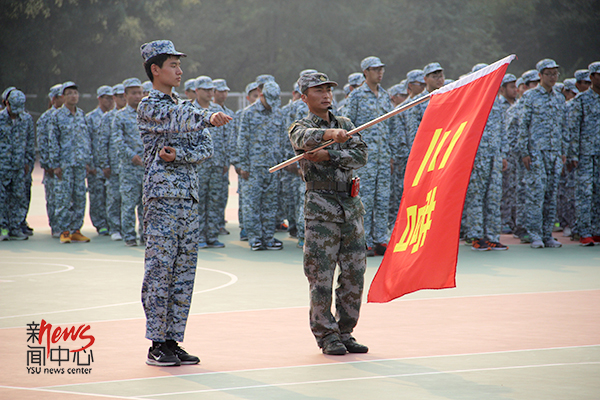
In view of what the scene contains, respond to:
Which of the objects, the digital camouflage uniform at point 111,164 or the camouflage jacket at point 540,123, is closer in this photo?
the camouflage jacket at point 540,123

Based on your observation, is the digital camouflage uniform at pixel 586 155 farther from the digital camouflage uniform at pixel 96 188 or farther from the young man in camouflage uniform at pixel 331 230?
the digital camouflage uniform at pixel 96 188

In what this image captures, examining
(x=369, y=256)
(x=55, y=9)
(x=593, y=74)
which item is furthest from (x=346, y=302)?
(x=55, y=9)

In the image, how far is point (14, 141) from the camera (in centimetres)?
1459

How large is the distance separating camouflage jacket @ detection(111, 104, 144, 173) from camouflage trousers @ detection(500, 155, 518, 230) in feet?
23.2

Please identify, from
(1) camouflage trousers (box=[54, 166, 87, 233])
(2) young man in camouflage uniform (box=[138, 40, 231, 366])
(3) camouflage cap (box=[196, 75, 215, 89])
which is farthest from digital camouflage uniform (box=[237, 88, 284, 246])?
(2) young man in camouflage uniform (box=[138, 40, 231, 366])

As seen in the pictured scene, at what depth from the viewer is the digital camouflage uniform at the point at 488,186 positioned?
12273 mm

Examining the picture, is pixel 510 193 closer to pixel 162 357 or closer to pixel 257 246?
pixel 257 246

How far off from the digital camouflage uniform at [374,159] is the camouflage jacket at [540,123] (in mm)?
2555

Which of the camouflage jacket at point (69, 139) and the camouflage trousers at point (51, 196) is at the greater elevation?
the camouflage jacket at point (69, 139)

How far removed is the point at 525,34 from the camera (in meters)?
48.9

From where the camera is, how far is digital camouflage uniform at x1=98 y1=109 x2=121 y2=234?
14.1 meters

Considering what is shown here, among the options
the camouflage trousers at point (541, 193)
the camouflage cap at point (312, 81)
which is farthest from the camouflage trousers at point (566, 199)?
the camouflage cap at point (312, 81)

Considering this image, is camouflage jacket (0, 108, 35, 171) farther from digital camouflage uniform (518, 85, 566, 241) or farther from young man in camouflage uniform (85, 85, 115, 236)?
digital camouflage uniform (518, 85, 566, 241)

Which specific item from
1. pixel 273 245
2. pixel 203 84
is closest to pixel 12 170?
pixel 203 84
